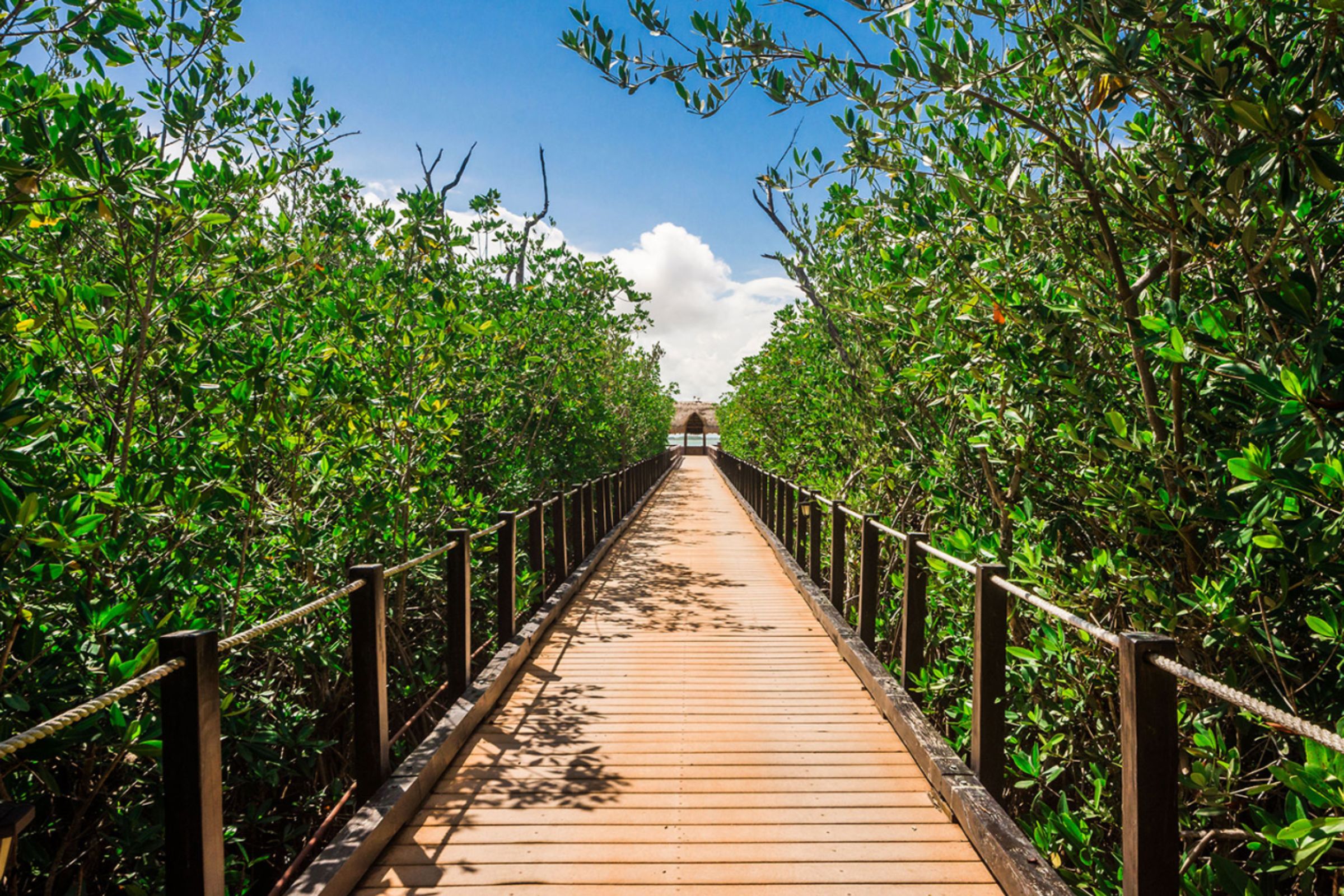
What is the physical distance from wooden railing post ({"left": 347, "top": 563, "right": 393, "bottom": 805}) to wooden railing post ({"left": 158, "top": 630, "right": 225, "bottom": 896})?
1.04 metres

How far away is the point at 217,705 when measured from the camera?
1986mm

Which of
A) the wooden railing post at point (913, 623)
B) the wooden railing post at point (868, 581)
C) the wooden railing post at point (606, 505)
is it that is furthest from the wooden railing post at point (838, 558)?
the wooden railing post at point (606, 505)

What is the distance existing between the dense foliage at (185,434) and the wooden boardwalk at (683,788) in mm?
1015

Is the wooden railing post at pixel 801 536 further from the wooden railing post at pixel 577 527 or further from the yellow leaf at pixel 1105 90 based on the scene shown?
the yellow leaf at pixel 1105 90

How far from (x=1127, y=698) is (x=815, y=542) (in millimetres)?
5390

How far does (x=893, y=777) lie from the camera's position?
11.2 feet

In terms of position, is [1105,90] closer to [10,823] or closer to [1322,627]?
[1322,627]

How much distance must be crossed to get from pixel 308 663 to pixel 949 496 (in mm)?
4145

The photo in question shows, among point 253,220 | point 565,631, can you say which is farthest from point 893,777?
point 253,220

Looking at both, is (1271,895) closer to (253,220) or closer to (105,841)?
(105,841)

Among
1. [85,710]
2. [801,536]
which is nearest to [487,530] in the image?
[85,710]

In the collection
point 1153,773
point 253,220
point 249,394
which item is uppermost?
point 253,220

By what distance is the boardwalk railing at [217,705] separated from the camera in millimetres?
1851

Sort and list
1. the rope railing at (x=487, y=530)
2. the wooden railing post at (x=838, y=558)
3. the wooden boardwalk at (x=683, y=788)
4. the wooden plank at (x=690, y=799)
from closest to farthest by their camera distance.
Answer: the wooden boardwalk at (x=683, y=788) → the wooden plank at (x=690, y=799) → the rope railing at (x=487, y=530) → the wooden railing post at (x=838, y=558)
